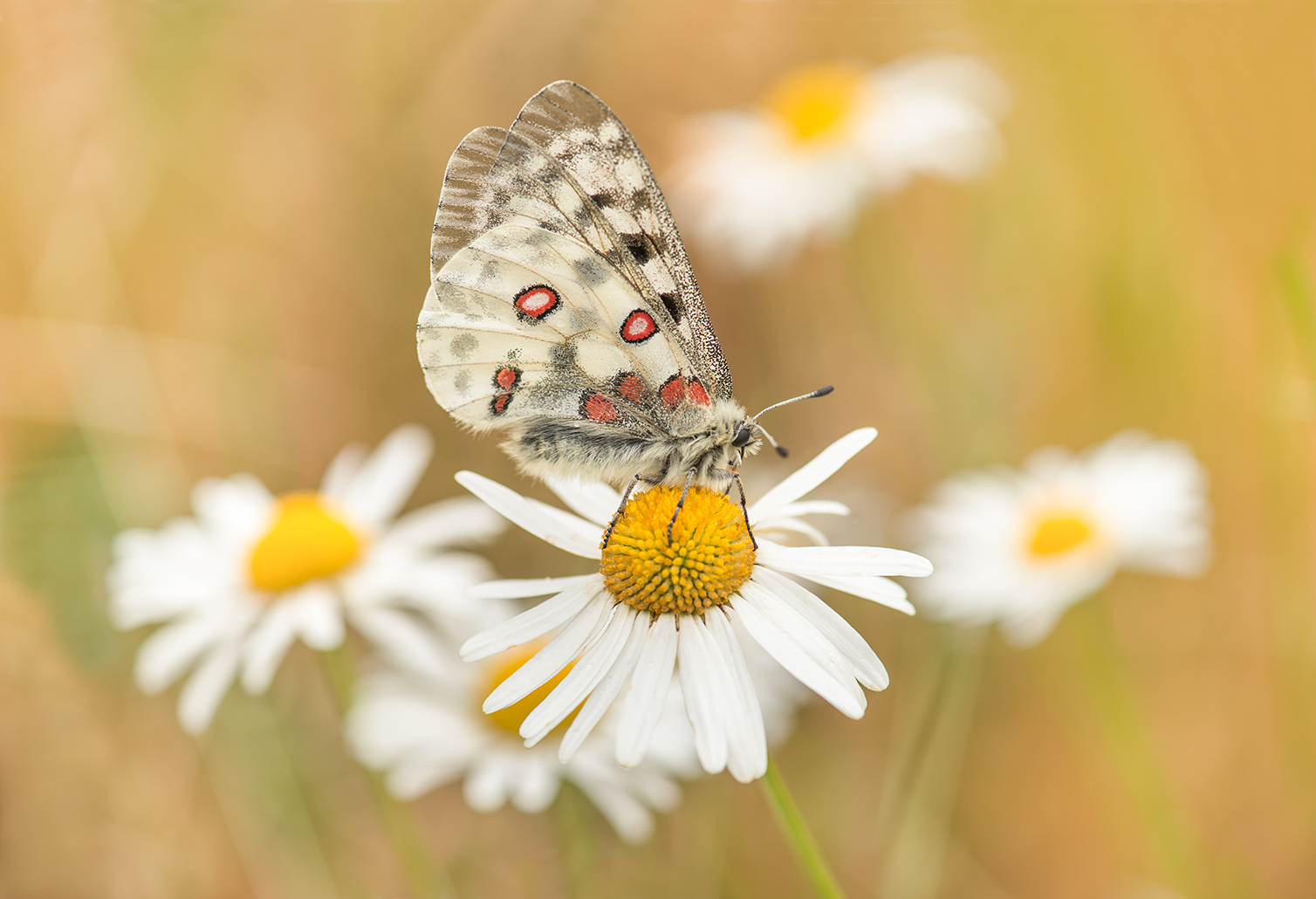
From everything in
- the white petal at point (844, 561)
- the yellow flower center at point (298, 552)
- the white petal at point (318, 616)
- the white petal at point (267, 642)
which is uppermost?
the white petal at point (844, 561)

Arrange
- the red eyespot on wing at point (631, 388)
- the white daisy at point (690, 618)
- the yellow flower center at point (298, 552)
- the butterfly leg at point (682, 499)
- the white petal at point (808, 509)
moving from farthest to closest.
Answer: the yellow flower center at point (298, 552), the red eyespot on wing at point (631, 388), the white petal at point (808, 509), the butterfly leg at point (682, 499), the white daisy at point (690, 618)

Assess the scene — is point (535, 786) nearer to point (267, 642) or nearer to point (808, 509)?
point (267, 642)

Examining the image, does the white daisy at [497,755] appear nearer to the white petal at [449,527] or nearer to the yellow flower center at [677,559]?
the white petal at [449,527]

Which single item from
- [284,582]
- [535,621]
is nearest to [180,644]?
[284,582]

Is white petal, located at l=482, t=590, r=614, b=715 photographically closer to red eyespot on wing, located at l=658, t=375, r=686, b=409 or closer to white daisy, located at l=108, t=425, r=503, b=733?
red eyespot on wing, located at l=658, t=375, r=686, b=409

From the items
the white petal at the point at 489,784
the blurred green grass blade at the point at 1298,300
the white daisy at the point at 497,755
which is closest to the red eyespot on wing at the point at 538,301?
the white daisy at the point at 497,755

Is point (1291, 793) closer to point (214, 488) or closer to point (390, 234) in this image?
point (214, 488)
